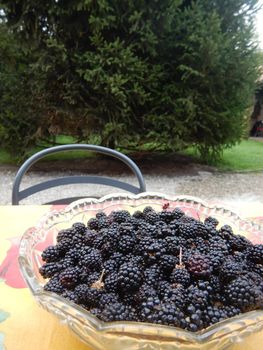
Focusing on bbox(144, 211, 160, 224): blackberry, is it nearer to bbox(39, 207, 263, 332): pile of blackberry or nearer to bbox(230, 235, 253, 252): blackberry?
bbox(39, 207, 263, 332): pile of blackberry

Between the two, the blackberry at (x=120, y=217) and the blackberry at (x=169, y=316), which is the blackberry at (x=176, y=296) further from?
the blackberry at (x=120, y=217)

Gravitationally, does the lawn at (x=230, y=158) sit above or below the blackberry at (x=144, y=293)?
below

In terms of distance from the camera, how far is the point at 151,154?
4.35 metres

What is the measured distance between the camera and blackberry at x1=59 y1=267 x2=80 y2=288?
0.50m

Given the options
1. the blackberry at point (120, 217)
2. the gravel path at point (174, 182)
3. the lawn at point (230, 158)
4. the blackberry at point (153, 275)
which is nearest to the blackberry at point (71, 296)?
the blackberry at point (153, 275)

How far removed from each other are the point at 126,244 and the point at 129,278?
90mm

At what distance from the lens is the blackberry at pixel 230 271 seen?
1.61 ft

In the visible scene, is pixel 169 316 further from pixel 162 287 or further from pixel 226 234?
pixel 226 234

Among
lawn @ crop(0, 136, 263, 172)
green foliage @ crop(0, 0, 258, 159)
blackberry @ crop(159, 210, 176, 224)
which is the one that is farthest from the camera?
lawn @ crop(0, 136, 263, 172)

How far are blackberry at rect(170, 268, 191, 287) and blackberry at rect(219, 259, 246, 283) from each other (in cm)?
5

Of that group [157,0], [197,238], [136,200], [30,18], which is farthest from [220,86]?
[197,238]

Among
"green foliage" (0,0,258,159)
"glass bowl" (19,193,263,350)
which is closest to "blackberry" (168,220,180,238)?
"glass bowl" (19,193,263,350)

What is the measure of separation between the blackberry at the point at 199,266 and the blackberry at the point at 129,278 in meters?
0.08

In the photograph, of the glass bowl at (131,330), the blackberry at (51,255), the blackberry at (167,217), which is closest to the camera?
the glass bowl at (131,330)
